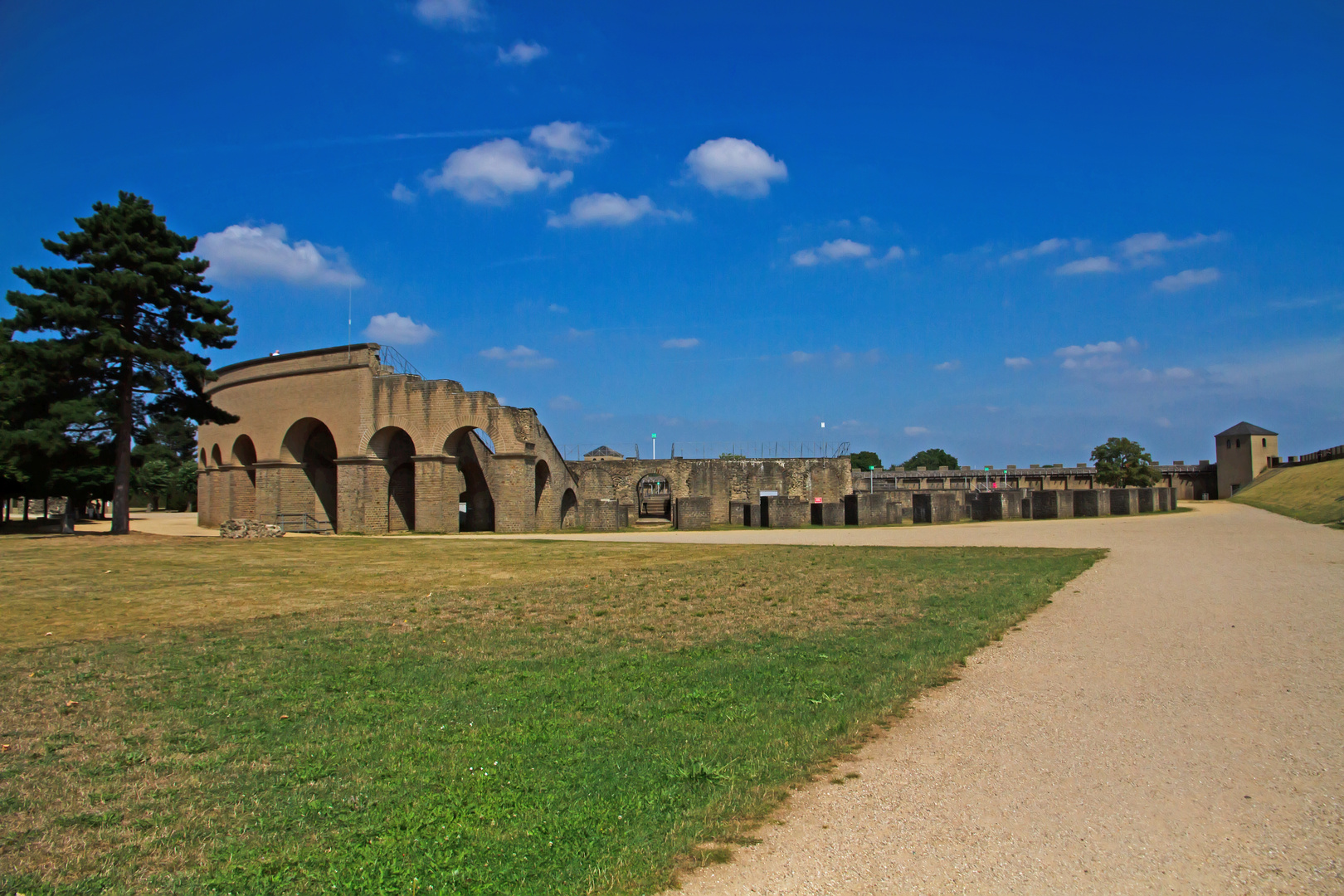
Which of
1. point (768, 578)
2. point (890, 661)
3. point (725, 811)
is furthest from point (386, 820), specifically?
point (768, 578)

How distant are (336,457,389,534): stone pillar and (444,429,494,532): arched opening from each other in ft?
7.95

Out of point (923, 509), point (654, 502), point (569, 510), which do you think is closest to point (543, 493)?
point (569, 510)

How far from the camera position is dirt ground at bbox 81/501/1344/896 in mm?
3275

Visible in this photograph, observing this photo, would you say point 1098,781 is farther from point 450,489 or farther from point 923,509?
point 923,509

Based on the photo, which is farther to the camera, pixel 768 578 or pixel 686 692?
pixel 768 578

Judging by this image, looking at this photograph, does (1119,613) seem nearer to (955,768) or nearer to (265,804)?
(955,768)

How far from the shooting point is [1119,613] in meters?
9.77

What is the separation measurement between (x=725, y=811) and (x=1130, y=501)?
3682 cm

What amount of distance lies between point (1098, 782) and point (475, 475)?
3107cm

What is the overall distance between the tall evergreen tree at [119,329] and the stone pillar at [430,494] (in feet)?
21.6

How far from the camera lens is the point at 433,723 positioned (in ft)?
17.1

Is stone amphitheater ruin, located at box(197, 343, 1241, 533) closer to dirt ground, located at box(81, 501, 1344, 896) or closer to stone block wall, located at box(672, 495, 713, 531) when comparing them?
stone block wall, located at box(672, 495, 713, 531)

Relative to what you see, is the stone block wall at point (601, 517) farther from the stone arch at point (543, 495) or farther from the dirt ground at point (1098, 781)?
the dirt ground at point (1098, 781)

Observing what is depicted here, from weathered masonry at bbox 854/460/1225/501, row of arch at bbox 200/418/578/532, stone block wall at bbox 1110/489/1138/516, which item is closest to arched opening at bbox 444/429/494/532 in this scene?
row of arch at bbox 200/418/578/532
